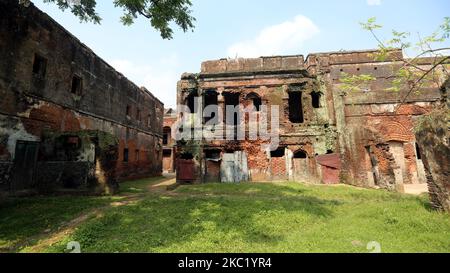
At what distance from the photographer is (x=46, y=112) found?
36.6 feet

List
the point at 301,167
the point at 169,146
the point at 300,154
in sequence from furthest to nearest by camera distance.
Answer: the point at 169,146 → the point at 300,154 → the point at 301,167

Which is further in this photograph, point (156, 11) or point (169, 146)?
point (169, 146)

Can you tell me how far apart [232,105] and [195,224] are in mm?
12447

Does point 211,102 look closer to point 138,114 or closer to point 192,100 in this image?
point 192,100

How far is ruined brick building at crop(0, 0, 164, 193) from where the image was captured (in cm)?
937

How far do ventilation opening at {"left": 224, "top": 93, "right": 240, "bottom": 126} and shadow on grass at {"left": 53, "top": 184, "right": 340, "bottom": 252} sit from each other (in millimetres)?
9388

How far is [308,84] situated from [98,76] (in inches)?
560

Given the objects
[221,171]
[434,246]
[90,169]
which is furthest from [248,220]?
[221,171]

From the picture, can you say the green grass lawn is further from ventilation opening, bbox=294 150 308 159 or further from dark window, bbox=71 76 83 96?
dark window, bbox=71 76 83 96

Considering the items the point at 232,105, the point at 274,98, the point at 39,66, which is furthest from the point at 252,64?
the point at 39,66

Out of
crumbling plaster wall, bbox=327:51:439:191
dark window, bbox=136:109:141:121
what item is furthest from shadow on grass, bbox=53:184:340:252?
dark window, bbox=136:109:141:121

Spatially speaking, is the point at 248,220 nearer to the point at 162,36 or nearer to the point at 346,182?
the point at 162,36

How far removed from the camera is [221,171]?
16.0 meters

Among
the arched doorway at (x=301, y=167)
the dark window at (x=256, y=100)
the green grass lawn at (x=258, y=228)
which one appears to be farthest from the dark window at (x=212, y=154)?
the green grass lawn at (x=258, y=228)
